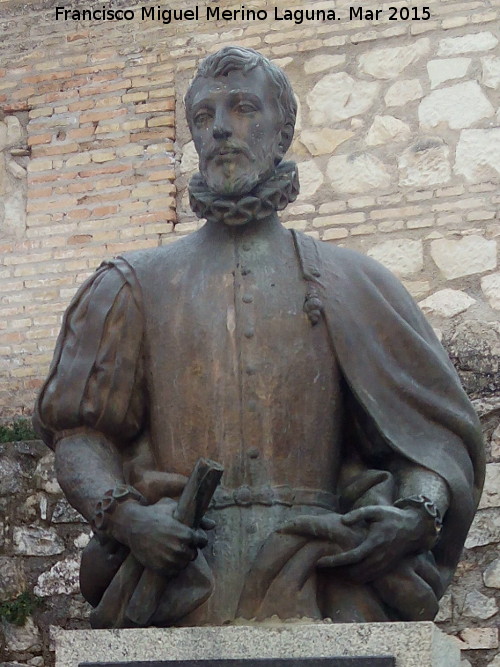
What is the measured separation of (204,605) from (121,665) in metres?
0.27

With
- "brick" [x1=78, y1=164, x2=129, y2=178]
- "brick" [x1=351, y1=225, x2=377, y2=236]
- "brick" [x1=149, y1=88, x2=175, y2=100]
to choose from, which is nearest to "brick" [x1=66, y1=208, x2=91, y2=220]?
"brick" [x1=78, y1=164, x2=129, y2=178]

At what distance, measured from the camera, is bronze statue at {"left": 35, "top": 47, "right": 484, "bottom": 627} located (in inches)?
183

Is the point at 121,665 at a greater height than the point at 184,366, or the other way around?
the point at 184,366

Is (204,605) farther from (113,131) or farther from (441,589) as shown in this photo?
(113,131)

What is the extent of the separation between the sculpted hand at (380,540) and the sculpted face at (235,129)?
1.01 metres

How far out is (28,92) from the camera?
9.75 meters

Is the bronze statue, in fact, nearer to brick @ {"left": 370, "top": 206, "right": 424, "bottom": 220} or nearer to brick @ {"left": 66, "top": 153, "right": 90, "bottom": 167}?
brick @ {"left": 370, "top": 206, "right": 424, "bottom": 220}

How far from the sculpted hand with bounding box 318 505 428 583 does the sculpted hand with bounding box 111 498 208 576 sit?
0.34 metres

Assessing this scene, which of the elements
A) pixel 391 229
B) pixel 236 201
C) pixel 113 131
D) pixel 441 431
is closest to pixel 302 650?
pixel 441 431

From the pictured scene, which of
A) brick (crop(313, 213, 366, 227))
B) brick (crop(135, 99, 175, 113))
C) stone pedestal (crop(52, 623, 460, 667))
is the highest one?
brick (crop(135, 99, 175, 113))

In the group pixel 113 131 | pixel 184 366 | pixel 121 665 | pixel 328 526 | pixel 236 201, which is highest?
pixel 113 131

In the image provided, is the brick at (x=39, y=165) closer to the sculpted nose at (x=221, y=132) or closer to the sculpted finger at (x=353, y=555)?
the sculpted nose at (x=221, y=132)

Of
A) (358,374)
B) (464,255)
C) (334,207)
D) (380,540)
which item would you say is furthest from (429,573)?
(334,207)

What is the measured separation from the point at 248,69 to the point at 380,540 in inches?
54.4
